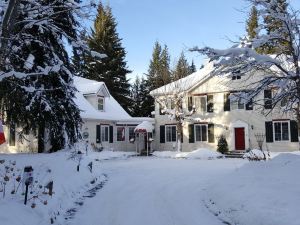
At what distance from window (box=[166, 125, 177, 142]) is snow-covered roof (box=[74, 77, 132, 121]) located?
3842mm

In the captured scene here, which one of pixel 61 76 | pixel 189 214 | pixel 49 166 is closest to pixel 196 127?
pixel 61 76

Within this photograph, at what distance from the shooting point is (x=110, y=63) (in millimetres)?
48812

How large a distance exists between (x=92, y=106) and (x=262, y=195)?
950 inches

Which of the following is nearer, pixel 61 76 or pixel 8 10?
pixel 8 10

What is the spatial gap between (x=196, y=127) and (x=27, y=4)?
2372 cm

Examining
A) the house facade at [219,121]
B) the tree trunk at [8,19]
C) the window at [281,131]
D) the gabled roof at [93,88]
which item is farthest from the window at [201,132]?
the tree trunk at [8,19]

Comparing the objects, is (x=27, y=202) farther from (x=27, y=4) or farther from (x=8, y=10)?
(x=27, y=4)

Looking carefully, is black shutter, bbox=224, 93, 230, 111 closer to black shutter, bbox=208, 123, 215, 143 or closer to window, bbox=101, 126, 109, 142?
black shutter, bbox=208, 123, 215, 143

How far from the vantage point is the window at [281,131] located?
28188mm

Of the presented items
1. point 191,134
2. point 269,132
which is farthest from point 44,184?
point 191,134

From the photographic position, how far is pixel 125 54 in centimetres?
5119

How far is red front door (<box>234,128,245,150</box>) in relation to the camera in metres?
30.0

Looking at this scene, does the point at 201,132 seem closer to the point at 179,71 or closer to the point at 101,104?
the point at 179,71

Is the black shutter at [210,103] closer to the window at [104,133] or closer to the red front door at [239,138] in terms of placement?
the red front door at [239,138]
